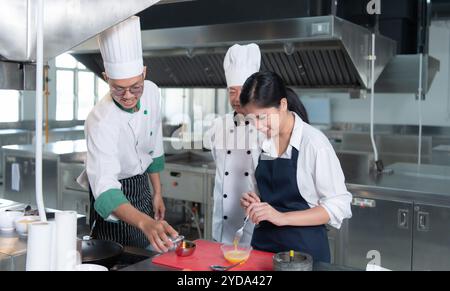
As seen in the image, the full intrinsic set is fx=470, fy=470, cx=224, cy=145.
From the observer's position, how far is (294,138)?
205 cm

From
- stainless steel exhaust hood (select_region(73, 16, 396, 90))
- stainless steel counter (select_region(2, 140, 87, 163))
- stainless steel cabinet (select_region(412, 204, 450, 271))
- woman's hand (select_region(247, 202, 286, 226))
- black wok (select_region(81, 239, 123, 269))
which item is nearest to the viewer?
black wok (select_region(81, 239, 123, 269))

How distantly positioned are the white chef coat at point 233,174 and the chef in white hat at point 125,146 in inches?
13.9

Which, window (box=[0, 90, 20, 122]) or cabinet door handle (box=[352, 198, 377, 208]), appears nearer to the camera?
cabinet door handle (box=[352, 198, 377, 208])

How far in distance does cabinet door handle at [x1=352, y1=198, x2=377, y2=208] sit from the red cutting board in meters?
1.62

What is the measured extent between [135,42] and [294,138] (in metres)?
0.85

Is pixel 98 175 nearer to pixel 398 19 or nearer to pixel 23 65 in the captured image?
pixel 23 65

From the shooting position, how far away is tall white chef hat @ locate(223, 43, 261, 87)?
103 inches

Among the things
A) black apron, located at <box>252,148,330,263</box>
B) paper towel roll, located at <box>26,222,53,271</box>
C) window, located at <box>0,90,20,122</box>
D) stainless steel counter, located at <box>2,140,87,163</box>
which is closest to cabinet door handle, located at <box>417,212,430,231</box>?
black apron, located at <box>252,148,330,263</box>

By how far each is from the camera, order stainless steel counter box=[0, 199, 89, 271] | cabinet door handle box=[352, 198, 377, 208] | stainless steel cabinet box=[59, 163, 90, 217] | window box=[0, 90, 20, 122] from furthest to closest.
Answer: window box=[0, 90, 20, 122] < stainless steel cabinet box=[59, 163, 90, 217] < cabinet door handle box=[352, 198, 377, 208] < stainless steel counter box=[0, 199, 89, 271]

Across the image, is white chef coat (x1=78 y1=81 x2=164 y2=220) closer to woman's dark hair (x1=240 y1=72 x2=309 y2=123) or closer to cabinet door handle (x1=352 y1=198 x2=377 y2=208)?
woman's dark hair (x1=240 y1=72 x2=309 y2=123)

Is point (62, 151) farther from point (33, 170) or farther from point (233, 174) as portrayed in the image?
point (233, 174)

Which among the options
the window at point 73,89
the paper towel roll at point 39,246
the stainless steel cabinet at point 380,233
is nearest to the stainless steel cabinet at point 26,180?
the stainless steel cabinet at point 380,233

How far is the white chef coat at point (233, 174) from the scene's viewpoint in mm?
2566

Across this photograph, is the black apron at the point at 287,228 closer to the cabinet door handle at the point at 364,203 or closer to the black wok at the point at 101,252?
the black wok at the point at 101,252
